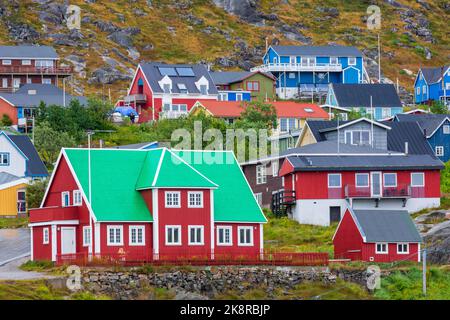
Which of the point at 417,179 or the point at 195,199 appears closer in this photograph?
the point at 195,199

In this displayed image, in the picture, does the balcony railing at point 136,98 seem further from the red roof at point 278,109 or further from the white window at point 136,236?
the white window at point 136,236

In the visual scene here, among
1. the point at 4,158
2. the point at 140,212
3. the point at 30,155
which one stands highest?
the point at 30,155


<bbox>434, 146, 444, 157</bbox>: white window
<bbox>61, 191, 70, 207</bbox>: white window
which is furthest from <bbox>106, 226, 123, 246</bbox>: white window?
<bbox>434, 146, 444, 157</bbox>: white window

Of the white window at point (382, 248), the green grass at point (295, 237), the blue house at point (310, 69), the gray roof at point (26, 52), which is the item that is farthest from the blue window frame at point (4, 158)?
the blue house at point (310, 69)

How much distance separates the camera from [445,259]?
8125 centimetres

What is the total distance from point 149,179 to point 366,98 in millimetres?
64267

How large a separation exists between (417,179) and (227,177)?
19031 mm

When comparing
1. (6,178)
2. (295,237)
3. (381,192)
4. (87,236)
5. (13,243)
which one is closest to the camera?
(87,236)

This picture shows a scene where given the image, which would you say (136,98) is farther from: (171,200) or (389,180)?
(171,200)

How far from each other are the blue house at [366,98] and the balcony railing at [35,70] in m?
25.2

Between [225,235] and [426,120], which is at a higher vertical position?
[426,120]

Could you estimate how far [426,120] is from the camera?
118812 mm

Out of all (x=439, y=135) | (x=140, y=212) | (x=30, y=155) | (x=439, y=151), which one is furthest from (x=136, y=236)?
(x=439, y=135)

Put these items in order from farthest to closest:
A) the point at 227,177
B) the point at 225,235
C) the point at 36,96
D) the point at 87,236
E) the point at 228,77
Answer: the point at 228,77, the point at 36,96, the point at 227,177, the point at 225,235, the point at 87,236
